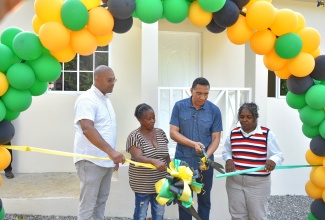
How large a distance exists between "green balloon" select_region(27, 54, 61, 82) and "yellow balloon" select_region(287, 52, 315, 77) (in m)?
2.12

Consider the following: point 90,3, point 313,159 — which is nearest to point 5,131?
point 90,3

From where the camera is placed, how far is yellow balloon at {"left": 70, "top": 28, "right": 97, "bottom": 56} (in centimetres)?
316

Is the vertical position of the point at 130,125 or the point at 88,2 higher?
the point at 88,2

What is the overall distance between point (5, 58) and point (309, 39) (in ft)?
8.73

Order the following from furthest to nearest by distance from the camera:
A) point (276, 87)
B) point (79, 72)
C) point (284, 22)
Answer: point (276, 87)
point (79, 72)
point (284, 22)

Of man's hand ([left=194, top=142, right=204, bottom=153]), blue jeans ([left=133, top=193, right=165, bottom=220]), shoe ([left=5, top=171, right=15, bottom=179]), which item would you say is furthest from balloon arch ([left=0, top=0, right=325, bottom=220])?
shoe ([left=5, top=171, right=15, bottom=179])

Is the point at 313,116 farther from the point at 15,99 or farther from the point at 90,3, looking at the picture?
the point at 15,99

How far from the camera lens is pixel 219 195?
5812 millimetres

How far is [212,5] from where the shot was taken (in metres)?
3.18

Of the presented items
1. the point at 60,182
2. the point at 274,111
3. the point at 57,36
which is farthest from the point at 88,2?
the point at 274,111

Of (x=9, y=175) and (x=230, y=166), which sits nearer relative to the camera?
(x=230, y=166)

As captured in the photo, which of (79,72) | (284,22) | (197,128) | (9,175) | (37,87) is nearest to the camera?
(37,87)

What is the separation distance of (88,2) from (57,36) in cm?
41

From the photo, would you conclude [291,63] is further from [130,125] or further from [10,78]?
[130,125]
